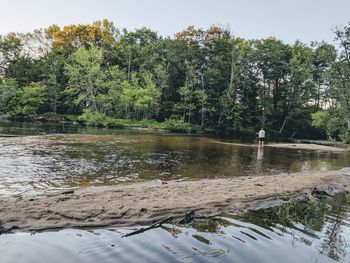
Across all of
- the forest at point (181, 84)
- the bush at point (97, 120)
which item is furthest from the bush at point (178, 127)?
the bush at point (97, 120)

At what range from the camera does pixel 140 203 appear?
7652mm

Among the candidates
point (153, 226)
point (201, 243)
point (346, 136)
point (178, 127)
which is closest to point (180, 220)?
point (153, 226)

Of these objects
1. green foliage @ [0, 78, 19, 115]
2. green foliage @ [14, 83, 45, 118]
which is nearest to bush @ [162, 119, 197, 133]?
green foliage @ [14, 83, 45, 118]

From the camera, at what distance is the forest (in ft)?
174

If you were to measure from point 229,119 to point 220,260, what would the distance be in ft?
170

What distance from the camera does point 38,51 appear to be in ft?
218

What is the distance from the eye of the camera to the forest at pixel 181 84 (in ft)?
174

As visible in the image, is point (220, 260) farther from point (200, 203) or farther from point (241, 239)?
point (200, 203)

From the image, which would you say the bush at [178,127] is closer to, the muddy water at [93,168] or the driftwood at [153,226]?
the muddy water at [93,168]

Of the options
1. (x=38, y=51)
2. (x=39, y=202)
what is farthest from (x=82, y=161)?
(x=38, y=51)

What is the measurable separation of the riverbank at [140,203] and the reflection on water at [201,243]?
1.52ft

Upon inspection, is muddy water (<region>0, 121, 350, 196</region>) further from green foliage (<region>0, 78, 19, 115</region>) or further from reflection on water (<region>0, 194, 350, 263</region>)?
green foliage (<region>0, 78, 19, 115</region>)

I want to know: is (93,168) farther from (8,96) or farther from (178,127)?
(8,96)

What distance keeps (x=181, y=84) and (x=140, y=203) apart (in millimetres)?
52571
